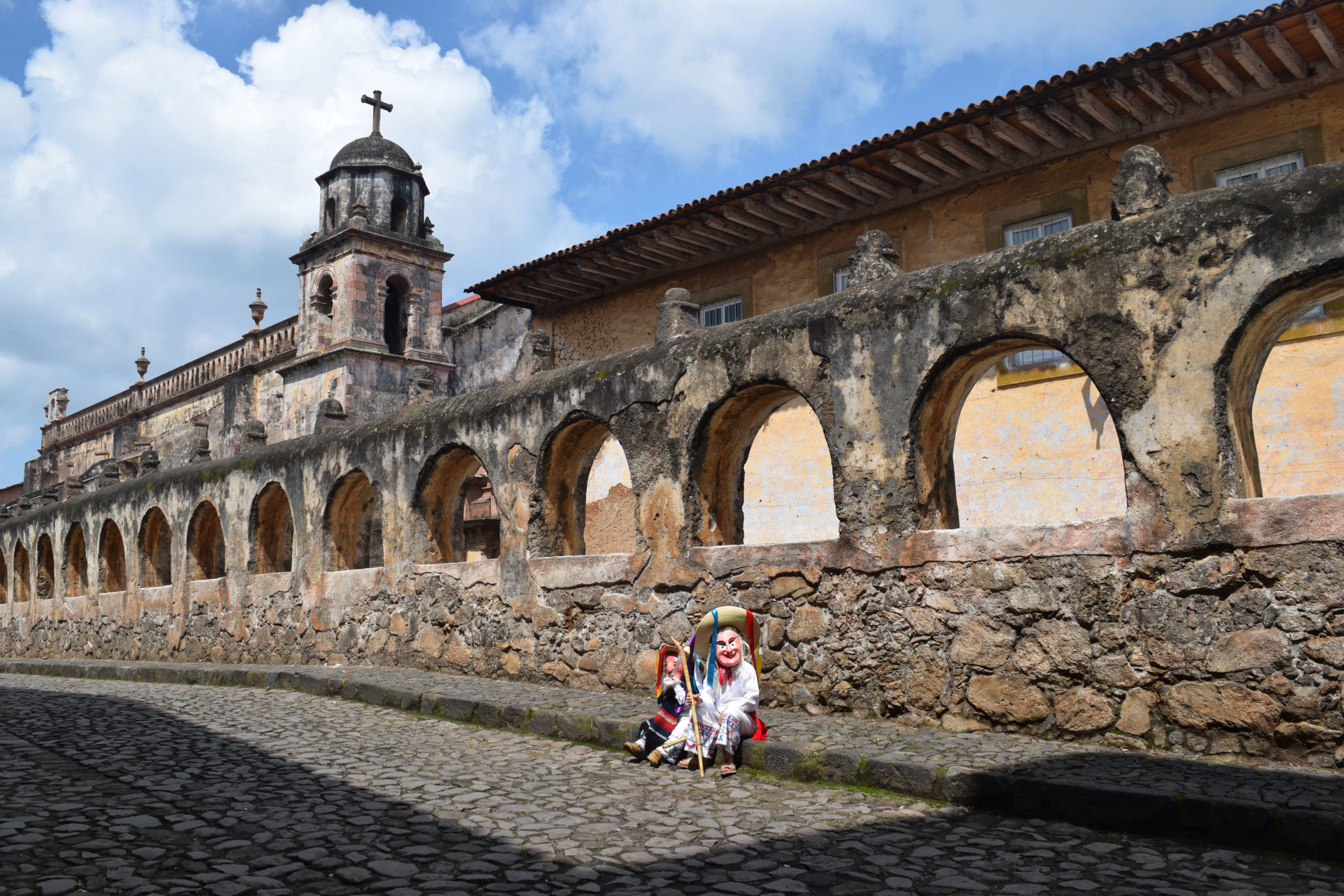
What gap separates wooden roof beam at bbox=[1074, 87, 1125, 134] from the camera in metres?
9.61

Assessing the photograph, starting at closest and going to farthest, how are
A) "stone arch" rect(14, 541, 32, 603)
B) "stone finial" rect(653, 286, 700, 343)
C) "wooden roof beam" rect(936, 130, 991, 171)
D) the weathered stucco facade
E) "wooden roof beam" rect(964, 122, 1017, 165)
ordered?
the weathered stucco facade < "stone finial" rect(653, 286, 700, 343) < "wooden roof beam" rect(964, 122, 1017, 165) < "wooden roof beam" rect(936, 130, 991, 171) < "stone arch" rect(14, 541, 32, 603)

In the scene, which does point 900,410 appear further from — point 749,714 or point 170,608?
point 170,608

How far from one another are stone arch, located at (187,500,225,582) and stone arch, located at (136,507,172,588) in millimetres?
1285

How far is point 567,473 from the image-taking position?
9406mm

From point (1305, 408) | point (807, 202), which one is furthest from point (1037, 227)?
point (1305, 408)

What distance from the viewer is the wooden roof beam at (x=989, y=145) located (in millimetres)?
10352

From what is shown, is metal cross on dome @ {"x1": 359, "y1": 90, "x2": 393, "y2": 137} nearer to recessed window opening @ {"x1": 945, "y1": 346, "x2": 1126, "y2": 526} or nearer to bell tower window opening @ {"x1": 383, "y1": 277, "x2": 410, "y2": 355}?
bell tower window opening @ {"x1": 383, "y1": 277, "x2": 410, "y2": 355}

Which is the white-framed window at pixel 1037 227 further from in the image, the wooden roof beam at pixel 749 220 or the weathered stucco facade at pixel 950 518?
the weathered stucco facade at pixel 950 518

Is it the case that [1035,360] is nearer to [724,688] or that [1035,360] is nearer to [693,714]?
[724,688]

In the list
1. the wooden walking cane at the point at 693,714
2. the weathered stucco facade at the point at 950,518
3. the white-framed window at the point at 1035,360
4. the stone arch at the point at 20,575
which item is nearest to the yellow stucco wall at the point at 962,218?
the white-framed window at the point at 1035,360

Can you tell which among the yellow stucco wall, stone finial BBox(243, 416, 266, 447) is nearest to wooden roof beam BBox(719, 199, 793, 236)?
the yellow stucco wall

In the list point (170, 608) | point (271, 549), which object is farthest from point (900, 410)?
point (170, 608)

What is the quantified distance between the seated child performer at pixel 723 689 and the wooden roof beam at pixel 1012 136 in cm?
637

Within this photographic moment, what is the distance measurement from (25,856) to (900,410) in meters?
5.04
